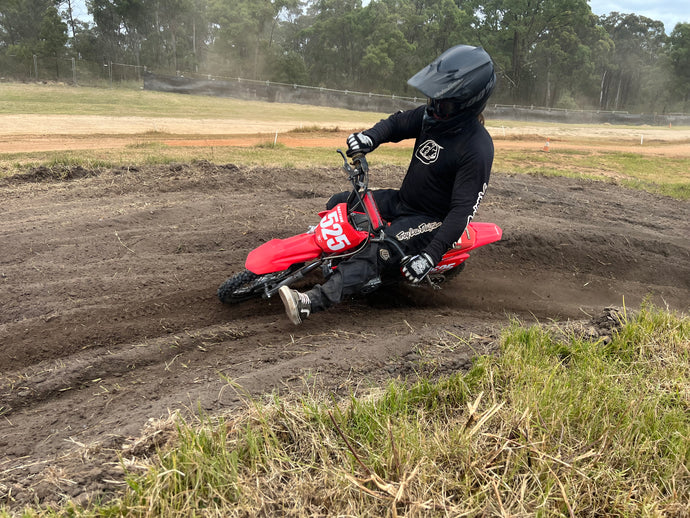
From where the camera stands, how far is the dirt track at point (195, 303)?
3147mm

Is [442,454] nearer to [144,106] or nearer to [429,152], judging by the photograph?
[429,152]

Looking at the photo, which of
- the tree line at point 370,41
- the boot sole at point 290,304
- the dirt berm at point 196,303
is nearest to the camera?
the dirt berm at point 196,303

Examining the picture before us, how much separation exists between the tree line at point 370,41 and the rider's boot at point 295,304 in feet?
181

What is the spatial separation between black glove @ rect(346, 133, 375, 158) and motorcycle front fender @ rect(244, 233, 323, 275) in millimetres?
866

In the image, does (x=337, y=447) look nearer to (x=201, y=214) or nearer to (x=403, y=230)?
(x=403, y=230)

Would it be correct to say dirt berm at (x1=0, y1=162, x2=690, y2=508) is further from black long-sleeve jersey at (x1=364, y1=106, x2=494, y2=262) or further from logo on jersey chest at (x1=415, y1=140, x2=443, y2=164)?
logo on jersey chest at (x1=415, y1=140, x2=443, y2=164)

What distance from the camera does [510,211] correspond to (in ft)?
27.6

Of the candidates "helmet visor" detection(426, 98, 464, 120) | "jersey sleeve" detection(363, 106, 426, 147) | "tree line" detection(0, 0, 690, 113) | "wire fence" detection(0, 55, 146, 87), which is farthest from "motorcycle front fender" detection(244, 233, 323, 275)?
"tree line" detection(0, 0, 690, 113)

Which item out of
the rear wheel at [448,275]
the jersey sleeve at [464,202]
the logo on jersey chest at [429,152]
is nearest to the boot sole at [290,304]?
the jersey sleeve at [464,202]

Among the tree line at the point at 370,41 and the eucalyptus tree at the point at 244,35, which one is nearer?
the tree line at the point at 370,41

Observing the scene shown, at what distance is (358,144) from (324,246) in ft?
3.30

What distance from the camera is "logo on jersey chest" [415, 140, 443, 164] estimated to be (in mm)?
4418

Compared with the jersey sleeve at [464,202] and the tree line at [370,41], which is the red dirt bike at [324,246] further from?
the tree line at [370,41]

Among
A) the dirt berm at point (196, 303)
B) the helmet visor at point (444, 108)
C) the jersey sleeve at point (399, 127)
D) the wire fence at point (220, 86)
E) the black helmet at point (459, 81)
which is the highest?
the wire fence at point (220, 86)
